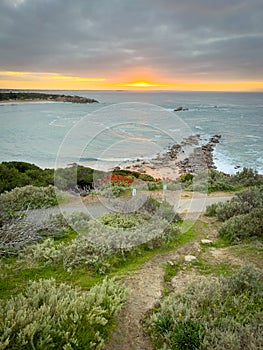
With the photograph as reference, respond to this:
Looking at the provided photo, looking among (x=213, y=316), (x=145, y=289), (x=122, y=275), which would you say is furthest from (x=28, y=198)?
(x=213, y=316)

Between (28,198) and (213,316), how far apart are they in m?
8.11

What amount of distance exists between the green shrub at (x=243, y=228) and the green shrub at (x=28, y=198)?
626 centimetres

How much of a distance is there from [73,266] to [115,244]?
46.0 inches

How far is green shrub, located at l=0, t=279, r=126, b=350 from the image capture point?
3.47 metres

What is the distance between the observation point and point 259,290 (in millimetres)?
4840

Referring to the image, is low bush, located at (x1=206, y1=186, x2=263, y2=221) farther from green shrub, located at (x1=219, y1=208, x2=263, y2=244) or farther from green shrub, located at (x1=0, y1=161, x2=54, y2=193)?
green shrub, located at (x1=0, y1=161, x2=54, y2=193)

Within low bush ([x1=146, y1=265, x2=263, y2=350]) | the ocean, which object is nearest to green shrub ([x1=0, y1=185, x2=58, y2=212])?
the ocean

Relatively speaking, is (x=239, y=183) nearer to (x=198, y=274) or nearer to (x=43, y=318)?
(x=198, y=274)

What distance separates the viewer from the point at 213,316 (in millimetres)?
4234

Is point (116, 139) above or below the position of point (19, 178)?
above

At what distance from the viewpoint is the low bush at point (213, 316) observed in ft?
12.3

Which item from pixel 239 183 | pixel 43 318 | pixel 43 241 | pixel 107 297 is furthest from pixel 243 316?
pixel 239 183

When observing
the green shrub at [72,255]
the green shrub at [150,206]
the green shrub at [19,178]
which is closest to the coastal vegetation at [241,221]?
the green shrub at [150,206]

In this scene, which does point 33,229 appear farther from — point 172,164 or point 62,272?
point 172,164
